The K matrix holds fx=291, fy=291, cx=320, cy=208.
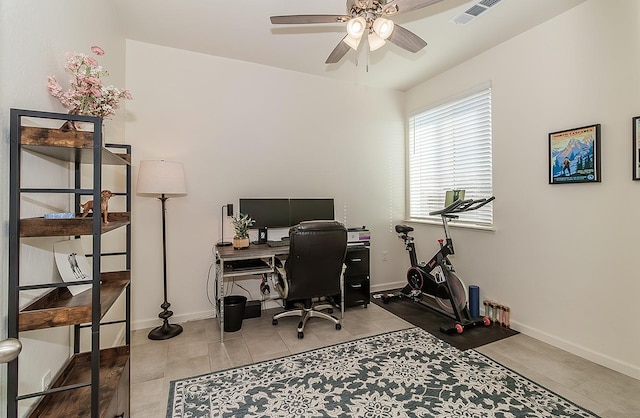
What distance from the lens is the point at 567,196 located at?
8.36 feet

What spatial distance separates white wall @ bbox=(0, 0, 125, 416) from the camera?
41.3 inches

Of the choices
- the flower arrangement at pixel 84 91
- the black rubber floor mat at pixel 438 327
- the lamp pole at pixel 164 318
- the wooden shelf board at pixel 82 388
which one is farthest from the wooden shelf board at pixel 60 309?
the black rubber floor mat at pixel 438 327

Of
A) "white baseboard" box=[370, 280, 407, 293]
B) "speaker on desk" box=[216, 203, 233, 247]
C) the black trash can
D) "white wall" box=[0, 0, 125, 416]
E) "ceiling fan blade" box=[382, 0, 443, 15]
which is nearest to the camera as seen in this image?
"white wall" box=[0, 0, 125, 416]

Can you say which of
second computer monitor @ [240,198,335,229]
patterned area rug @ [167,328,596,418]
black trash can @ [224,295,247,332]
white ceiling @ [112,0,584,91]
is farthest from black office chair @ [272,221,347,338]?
white ceiling @ [112,0,584,91]

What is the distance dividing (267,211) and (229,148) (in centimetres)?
86

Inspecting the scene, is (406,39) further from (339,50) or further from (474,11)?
(474,11)

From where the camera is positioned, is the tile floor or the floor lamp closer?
the tile floor

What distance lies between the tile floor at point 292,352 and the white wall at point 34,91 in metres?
0.83

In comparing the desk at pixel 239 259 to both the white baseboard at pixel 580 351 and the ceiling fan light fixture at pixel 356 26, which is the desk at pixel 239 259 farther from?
the white baseboard at pixel 580 351

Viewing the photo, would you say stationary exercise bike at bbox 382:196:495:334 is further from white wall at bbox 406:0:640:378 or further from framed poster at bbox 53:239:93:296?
framed poster at bbox 53:239:93:296

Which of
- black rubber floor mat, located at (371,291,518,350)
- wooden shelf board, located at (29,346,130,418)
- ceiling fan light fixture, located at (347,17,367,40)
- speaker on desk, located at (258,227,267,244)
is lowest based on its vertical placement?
black rubber floor mat, located at (371,291,518,350)

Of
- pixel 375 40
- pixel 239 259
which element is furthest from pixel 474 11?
pixel 239 259

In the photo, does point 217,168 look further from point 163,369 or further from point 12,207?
point 12,207

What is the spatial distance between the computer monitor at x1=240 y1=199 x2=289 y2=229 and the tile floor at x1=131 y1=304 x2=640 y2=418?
42.5 inches
